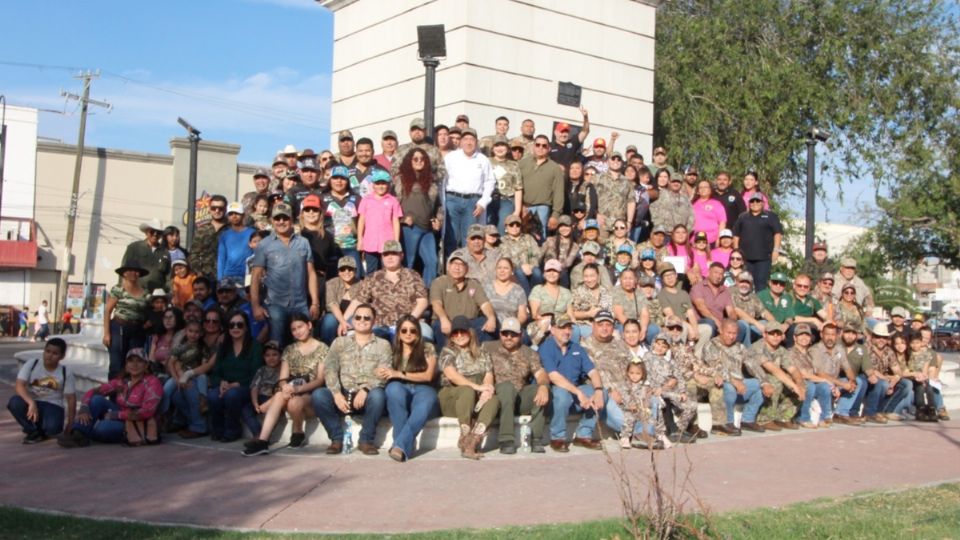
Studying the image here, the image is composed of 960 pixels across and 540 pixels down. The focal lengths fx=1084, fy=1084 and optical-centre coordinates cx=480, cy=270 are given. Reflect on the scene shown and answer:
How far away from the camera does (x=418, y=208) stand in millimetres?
12312

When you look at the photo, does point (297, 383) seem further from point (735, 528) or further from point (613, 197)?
point (613, 197)

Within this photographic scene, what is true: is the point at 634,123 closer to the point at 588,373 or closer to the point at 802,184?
the point at 588,373

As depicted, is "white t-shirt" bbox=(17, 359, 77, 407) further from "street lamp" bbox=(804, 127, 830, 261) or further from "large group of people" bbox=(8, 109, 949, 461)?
"street lamp" bbox=(804, 127, 830, 261)

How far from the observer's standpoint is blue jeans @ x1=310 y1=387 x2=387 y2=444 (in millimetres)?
9938

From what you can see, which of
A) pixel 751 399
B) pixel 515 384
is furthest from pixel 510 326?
pixel 751 399

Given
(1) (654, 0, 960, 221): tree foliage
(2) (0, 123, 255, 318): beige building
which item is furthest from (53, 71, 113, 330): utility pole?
(1) (654, 0, 960, 221): tree foliage

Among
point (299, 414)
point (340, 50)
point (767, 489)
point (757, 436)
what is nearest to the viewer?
point (767, 489)

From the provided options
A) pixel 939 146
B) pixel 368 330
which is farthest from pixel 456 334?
pixel 939 146

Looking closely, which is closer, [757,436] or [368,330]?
[368,330]

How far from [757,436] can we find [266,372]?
5302 mm

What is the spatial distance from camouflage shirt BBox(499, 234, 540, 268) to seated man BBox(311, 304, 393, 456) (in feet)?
8.93

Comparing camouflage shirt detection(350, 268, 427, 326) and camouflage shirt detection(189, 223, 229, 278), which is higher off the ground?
camouflage shirt detection(189, 223, 229, 278)

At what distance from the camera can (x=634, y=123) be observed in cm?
1747

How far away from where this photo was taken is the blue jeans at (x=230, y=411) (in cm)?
1047
